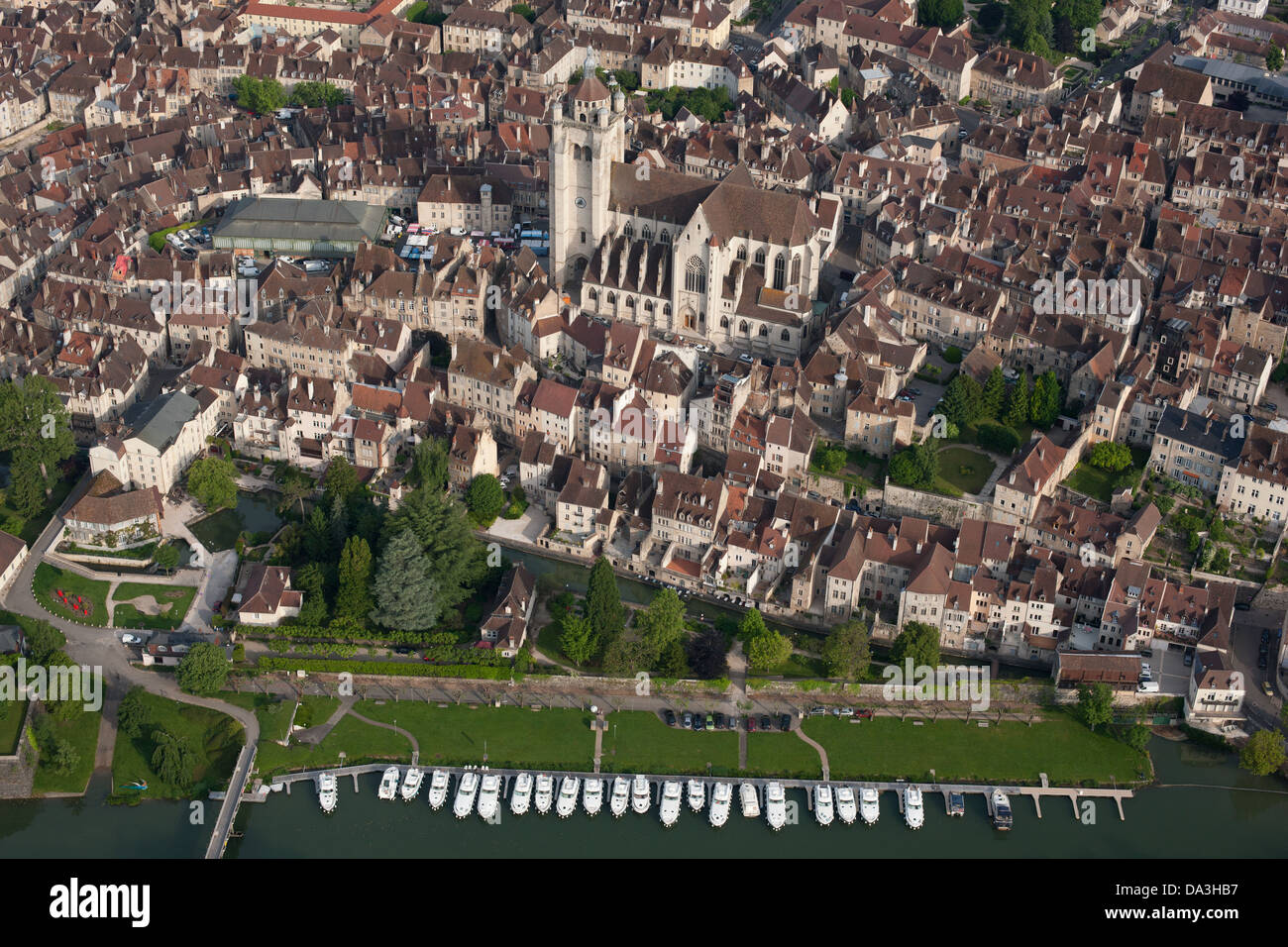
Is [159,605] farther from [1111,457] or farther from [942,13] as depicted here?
[942,13]

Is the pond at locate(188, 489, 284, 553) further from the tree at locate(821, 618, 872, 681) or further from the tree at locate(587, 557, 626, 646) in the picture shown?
the tree at locate(821, 618, 872, 681)

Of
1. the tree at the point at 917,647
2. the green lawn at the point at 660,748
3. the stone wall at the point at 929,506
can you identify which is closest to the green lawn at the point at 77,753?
the green lawn at the point at 660,748

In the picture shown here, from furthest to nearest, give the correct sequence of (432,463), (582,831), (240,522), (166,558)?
(240,522) → (432,463) → (166,558) → (582,831)

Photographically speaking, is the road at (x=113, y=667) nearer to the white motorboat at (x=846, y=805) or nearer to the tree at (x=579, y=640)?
the tree at (x=579, y=640)

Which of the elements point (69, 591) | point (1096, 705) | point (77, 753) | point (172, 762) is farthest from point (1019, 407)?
point (77, 753)

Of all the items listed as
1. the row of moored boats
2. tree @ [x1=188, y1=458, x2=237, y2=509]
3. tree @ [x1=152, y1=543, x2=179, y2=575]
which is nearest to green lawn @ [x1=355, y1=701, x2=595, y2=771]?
the row of moored boats
